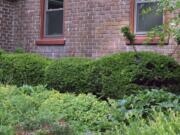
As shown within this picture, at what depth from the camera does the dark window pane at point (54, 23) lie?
11.9m

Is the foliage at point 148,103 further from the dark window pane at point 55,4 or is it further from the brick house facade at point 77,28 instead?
the dark window pane at point 55,4

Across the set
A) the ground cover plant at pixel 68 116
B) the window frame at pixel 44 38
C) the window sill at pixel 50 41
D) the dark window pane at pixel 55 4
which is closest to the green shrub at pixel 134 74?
the ground cover plant at pixel 68 116

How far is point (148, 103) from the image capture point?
6867 mm

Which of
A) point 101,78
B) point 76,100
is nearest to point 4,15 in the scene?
point 101,78

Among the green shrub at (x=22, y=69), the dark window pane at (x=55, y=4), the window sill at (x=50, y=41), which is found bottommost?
the green shrub at (x=22, y=69)

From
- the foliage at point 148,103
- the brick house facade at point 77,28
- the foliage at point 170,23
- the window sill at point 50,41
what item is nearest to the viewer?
the foliage at point 148,103

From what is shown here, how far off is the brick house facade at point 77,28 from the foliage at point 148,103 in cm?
250

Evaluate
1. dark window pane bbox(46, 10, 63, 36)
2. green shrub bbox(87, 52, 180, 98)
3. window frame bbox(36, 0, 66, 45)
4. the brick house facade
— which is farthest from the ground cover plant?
dark window pane bbox(46, 10, 63, 36)

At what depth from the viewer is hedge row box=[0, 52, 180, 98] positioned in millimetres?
8312

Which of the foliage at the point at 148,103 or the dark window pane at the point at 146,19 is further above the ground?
the dark window pane at the point at 146,19

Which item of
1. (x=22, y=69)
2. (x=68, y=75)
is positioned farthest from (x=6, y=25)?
(x=68, y=75)

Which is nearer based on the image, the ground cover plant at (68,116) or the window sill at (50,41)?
the ground cover plant at (68,116)

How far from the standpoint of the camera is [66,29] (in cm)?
1149

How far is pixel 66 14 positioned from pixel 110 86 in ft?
12.0
